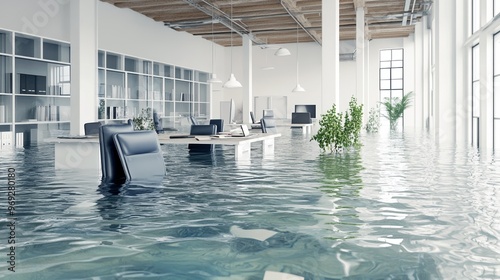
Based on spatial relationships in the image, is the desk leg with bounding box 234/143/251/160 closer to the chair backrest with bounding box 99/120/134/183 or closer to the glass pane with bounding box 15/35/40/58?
the chair backrest with bounding box 99/120/134/183

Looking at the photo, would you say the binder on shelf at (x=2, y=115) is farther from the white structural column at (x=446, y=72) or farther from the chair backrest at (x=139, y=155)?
the white structural column at (x=446, y=72)

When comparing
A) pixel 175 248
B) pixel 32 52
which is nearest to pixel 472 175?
pixel 175 248

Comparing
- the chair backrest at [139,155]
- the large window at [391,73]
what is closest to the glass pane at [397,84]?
the large window at [391,73]

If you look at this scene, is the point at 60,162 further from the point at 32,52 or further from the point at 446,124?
the point at 446,124

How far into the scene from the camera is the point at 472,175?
6.63 m

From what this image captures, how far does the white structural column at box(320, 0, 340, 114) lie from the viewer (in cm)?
1155

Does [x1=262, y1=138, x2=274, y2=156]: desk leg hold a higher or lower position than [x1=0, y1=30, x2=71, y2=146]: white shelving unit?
lower

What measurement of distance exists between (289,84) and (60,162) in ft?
57.5

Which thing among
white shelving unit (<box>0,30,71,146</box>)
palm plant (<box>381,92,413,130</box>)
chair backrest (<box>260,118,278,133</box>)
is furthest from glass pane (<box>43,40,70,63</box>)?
palm plant (<box>381,92,413,130</box>)

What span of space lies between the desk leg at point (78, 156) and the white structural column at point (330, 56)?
5602 millimetres

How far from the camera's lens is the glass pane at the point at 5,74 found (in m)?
10.9

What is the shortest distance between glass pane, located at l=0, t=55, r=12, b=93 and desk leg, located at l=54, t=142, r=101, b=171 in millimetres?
4257

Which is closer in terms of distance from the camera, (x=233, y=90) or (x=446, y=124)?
(x=446, y=124)

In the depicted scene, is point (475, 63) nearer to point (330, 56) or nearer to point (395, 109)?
point (330, 56)
